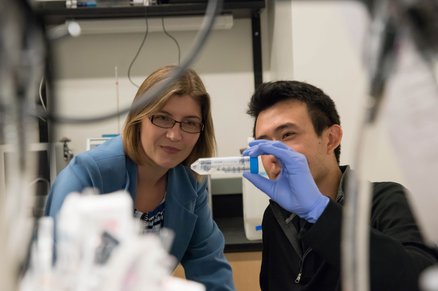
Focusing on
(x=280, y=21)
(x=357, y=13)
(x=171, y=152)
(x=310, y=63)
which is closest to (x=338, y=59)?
(x=310, y=63)

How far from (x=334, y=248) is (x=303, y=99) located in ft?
1.74

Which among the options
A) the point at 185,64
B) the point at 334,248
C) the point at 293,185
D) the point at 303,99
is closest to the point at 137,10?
the point at 303,99

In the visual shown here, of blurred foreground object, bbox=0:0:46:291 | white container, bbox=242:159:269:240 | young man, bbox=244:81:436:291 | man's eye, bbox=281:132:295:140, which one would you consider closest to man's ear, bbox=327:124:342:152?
young man, bbox=244:81:436:291

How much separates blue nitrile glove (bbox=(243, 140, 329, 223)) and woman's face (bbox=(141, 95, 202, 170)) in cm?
23

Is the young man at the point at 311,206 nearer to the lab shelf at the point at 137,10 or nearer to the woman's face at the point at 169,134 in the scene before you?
the woman's face at the point at 169,134

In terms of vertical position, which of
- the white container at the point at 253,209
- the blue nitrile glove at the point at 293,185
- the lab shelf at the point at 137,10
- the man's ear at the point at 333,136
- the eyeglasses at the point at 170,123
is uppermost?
the lab shelf at the point at 137,10

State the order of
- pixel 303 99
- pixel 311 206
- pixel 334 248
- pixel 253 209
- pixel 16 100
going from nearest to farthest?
pixel 16 100 < pixel 334 248 < pixel 311 206 < pixel 303 99 < pixel 253 209

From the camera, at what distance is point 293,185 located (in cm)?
108

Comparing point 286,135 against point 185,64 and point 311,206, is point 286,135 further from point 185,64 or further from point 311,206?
point 185,64

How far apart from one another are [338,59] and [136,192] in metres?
1.15

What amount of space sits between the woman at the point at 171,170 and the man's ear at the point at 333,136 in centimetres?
40

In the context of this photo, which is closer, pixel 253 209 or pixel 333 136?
pixel 333 136

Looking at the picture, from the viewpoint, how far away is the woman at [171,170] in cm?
122

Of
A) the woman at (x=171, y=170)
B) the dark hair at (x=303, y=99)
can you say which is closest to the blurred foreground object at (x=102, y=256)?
the woman at (x=171, y=170)
